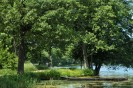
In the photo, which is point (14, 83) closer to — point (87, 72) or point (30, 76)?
point (30, 76)

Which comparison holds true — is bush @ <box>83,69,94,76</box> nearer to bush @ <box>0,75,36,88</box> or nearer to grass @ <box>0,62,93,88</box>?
grass @ <box>0,62,93,88</box>

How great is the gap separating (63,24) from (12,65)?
11113 millimetres

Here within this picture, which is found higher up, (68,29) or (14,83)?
(68,29)

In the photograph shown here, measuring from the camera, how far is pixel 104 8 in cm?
5222

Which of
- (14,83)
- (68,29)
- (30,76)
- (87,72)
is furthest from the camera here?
(87,72)

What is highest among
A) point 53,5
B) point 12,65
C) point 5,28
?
point 53,5

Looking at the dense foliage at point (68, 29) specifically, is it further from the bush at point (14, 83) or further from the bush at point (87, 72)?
the bush at point (14, 83)

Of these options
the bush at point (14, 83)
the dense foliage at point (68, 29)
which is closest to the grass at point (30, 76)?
the bush at point (14, 83)

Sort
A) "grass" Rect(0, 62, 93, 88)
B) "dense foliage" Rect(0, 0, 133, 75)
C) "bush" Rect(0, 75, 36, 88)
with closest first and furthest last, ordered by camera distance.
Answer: "bush" Rect(0, 75, 36, 88), "grass" Rect(0, 62, 93, 88), "dense foliage" Rect(0, 0, 133, 75)

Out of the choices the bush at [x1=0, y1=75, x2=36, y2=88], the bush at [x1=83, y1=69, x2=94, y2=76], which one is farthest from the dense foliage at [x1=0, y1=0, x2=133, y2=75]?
the bush at [x1=0, y1=75, x2=36, y2=88]

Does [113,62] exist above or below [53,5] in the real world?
below

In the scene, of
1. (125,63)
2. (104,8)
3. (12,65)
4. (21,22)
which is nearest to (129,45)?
(125,63)

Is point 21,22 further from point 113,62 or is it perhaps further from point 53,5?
point 113,62

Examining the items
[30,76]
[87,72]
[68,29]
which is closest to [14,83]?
[30,76]
